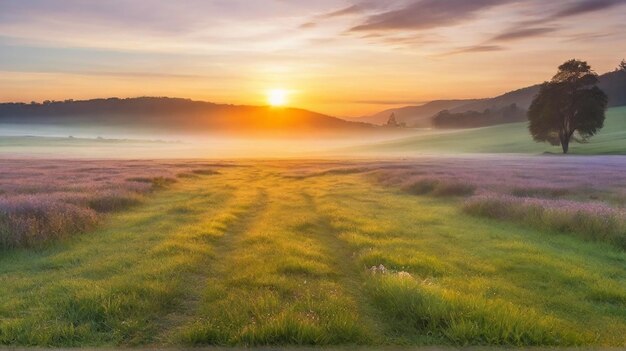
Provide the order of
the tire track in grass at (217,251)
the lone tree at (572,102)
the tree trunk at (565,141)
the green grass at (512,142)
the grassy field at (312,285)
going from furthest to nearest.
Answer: the green grass at (512,142), the tree trunk at (565,141), the lone tree at (572,102), the tire track in grass at (217,251), the grassy field at (312,285)

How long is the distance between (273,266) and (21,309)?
522cm

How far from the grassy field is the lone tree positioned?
6518cm

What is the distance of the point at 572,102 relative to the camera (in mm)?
73250

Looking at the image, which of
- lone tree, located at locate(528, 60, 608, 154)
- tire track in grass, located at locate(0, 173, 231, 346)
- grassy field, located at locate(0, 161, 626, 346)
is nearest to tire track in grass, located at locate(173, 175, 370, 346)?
grassy field, located at locate(0, 161, 626, 346)

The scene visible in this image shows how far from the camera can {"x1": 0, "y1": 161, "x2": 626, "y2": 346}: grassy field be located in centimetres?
706

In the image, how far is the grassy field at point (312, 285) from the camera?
7.06m

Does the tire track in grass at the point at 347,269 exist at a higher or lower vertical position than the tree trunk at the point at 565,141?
lower

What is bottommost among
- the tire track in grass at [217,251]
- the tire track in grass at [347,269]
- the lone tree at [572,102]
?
the tire track in grass at [347,269]

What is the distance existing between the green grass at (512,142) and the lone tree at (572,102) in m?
6.47

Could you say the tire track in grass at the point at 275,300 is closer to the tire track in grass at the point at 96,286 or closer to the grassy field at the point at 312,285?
the grassy field at the point at 312,285

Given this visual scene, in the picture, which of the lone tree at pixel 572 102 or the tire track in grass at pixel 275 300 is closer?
the tire track in grass at pixel 275 300

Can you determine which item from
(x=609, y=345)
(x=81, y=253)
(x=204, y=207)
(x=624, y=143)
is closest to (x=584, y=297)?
(x=609, y=345)

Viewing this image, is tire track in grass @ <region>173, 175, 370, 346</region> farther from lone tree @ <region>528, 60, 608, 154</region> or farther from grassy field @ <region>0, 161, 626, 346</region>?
lone tree @ <region>528, 60, 608, 154</region>

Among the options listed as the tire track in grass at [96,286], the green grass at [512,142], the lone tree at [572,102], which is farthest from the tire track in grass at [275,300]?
the green grass at [512,142]
